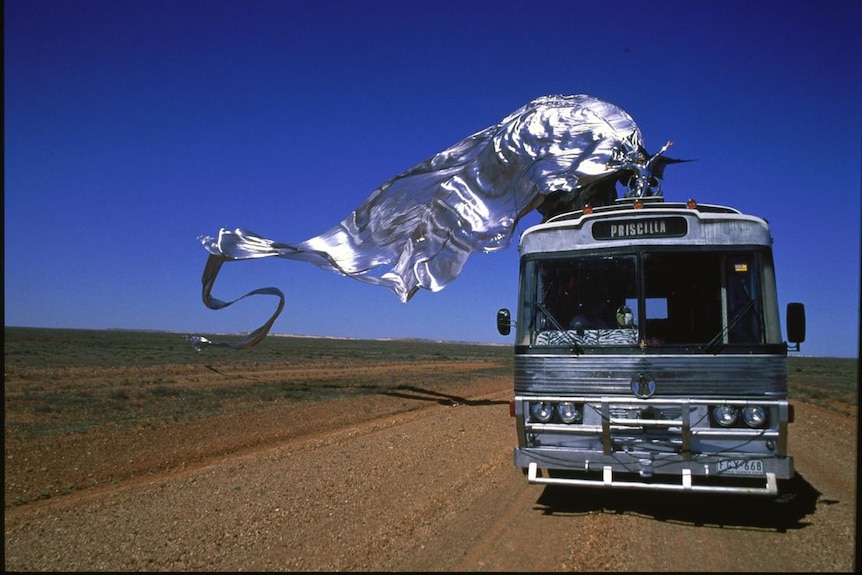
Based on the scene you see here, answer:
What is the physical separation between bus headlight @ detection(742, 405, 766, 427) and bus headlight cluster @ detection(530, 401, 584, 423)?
1477 mm

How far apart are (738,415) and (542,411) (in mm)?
1805

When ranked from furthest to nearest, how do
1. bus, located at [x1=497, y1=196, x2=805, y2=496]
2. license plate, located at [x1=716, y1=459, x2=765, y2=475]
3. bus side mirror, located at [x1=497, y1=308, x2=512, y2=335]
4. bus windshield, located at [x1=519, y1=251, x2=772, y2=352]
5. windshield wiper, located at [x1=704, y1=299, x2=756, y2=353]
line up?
1. bus side mirror, located at [x1=497, y1=308, x2=512, y2=335]
2. bus windshield, located at [x1=519, y1=251, x2=772, y2=352]
3. windshield wiper, located at [x1=704, y1=299, x2=756, y2=353]
4. bus, located at [x1=497, y1=196, x2=805, y2=496]
5. license plate, located at [x1=716, y1=459, x2=765, y2=475]

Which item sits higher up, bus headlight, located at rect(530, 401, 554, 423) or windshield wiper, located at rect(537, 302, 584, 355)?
windshield wiper, located at rect(537, 302, 584, 355)

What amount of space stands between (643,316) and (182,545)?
4.77 metres

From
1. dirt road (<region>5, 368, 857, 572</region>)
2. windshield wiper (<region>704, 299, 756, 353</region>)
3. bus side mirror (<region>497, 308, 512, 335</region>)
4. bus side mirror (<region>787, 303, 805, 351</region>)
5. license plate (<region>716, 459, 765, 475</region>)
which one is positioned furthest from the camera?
bus side mirror (<region>497, 308, 512, 335</region>)

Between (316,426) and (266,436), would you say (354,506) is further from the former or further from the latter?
(316,426)

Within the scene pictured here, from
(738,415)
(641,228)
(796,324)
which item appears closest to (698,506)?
(738,415)

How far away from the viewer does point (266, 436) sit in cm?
1237

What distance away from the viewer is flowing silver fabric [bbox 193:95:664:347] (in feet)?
34.5

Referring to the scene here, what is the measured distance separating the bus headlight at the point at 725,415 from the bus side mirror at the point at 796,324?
109 cm

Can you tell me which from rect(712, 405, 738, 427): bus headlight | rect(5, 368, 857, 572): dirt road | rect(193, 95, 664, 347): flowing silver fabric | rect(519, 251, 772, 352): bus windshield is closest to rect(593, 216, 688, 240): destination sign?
rect(519, 251, 772, 352): bus windshield

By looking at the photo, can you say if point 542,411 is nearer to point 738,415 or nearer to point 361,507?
point 738,415

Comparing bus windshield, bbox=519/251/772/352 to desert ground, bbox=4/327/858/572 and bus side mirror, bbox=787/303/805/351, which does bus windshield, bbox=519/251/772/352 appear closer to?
bus side mirror, bbox=787/303/805/351

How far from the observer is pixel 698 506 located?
7055 mm
